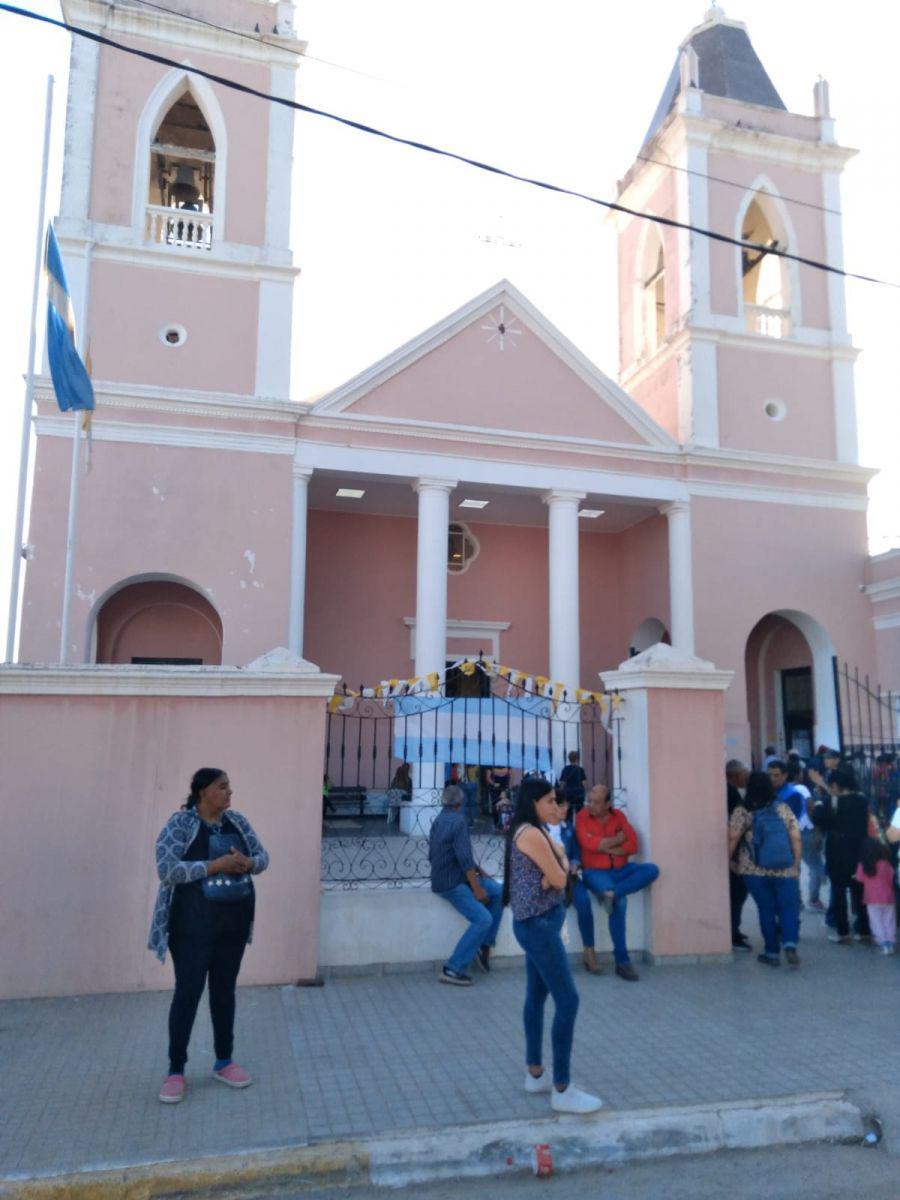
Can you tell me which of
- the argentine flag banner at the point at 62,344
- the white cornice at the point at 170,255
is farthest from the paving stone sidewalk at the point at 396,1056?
the white cornice at the point at 170,255

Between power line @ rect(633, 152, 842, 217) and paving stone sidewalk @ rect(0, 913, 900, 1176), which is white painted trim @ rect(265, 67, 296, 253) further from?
paving stone sidewalk @ rect(0, 913, 900, 1176)

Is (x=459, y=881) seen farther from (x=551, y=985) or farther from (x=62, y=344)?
(x=62, y=344)

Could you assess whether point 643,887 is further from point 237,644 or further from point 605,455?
point 605,455

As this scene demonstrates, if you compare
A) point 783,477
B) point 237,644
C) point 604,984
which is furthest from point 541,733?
point 783,477

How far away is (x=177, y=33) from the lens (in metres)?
16.0

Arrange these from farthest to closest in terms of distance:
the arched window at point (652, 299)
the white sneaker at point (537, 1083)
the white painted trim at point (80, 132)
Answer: the arched window at point (652, 299) → the white painted trim at point (80, 132) → the white sneaker at point (537, 1083)

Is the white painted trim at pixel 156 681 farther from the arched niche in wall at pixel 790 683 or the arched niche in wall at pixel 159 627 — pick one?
the arched niche in wall at pixel 790 683

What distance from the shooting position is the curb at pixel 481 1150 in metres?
4.27

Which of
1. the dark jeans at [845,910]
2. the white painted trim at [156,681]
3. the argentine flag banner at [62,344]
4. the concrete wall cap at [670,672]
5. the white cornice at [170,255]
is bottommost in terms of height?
the dark jeans at [845,910]

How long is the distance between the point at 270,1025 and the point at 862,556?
15829mm

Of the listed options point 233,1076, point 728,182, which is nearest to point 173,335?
point 728,182

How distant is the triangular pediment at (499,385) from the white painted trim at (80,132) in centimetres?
517

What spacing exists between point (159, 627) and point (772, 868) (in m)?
11.7

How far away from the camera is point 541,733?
8984mm
